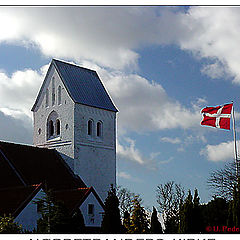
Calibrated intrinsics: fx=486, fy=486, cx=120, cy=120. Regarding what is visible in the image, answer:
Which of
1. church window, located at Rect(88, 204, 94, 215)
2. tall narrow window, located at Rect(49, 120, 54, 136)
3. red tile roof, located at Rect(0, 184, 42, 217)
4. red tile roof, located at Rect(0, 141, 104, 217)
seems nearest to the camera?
red tile roof, located at Rect(0, 184, 42, 217)

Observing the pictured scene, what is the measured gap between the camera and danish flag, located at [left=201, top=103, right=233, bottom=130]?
73.9 ft

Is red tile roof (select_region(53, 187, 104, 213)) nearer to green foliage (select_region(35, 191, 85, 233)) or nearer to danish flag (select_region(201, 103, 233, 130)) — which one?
green foliage (select_region(35, 191, 85, 233))

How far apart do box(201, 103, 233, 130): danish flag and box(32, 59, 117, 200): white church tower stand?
12.7 metres

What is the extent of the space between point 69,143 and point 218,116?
1353cm

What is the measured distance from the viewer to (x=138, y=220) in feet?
72.7

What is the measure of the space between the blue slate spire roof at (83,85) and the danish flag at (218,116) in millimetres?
13027

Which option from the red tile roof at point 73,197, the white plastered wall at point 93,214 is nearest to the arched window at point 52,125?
the red tile roof at point 73,197

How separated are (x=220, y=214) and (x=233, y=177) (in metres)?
9.52

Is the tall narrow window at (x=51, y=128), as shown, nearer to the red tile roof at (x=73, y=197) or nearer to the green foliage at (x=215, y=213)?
the red tile roof at (x=73, y=197)

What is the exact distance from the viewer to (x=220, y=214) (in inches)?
894

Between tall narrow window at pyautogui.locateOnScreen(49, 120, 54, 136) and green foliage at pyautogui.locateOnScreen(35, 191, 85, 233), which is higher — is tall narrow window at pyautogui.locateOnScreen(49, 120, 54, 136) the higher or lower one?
the higher one

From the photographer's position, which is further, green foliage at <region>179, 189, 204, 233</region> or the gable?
the gable

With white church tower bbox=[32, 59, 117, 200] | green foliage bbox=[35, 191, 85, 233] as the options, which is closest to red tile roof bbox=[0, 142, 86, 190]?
white church tower bbox=[32, 59, 117, 200]

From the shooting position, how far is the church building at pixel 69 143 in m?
29.8
